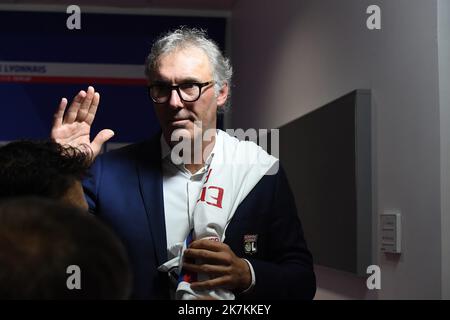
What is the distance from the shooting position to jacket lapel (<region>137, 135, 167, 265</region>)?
1363 mm

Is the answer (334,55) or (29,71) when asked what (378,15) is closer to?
(334,55)

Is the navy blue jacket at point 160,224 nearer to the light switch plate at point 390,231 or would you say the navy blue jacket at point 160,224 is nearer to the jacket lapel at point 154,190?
the jacket lapel at point 154,190

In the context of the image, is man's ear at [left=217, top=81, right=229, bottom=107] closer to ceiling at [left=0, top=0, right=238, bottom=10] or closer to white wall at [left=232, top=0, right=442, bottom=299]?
white wall at [left=232, top=0, right=442, bottom=299]

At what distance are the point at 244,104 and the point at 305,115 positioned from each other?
154cm

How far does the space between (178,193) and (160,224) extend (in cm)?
10

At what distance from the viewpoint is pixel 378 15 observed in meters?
2.03

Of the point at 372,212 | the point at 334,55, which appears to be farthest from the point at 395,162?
the point at 334,55

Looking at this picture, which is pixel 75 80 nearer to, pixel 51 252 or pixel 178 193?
pixel 178 193

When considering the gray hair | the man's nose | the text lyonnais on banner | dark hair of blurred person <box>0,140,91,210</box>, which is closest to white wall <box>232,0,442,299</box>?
the gray hair

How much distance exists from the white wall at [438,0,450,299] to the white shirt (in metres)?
0.58

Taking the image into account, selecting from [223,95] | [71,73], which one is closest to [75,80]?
[71,73]

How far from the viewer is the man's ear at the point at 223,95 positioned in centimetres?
154

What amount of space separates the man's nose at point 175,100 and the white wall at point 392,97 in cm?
68
